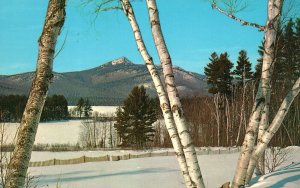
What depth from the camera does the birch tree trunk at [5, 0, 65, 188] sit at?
3.64 metres

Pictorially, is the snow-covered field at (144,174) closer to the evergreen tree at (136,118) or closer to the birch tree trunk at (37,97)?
the birch tree trunk at (37,97)

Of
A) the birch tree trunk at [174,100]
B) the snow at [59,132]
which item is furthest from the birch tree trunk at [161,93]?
the snow at [59,132]

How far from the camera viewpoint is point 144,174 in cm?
1362

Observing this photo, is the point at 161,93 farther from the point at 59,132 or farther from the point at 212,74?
the point at 59,132

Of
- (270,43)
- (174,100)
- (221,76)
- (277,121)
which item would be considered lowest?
(277,121)

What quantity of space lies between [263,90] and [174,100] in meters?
1.65

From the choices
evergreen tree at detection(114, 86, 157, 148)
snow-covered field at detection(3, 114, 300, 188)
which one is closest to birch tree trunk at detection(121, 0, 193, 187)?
snow-covered field at detection(3, 114, 300, 188)

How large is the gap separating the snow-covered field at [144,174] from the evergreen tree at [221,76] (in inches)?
699

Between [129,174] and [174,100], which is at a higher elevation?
[174,100]

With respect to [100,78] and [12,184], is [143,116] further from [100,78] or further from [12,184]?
[100,78]

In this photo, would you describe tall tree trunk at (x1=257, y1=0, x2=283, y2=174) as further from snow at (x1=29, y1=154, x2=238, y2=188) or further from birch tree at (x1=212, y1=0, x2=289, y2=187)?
snow at (x1=29, y1=154, x2=238, y2=188)

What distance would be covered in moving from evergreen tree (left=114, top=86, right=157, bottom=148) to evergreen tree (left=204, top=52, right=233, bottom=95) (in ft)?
18.3

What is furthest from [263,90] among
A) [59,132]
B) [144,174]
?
[59,132]

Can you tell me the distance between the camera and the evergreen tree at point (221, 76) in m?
35.8
